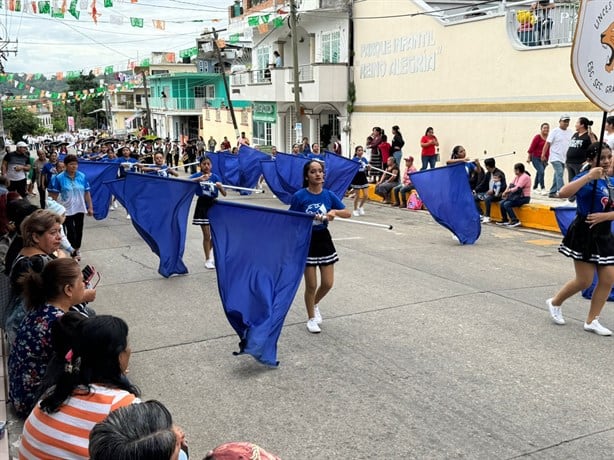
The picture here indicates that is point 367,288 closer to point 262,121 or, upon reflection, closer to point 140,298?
point 140,298

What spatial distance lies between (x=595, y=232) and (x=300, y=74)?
2532 centimetres

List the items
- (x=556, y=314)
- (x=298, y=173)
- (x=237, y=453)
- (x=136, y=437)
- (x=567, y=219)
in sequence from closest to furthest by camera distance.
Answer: (x=237, y=453), (x=136, y=437), (x=556, y=314), (x=567, y=219), (x=298, y=173)

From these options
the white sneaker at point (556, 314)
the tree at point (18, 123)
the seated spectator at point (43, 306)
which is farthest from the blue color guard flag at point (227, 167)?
the tree at point (18, 123)

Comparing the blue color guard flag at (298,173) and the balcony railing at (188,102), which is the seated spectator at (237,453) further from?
the balcony railing at (188,102)

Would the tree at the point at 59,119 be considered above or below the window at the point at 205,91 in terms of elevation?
below

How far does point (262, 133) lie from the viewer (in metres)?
38.7

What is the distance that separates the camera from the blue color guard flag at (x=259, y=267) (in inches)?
221

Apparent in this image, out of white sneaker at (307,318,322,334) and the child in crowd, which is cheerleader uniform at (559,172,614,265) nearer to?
white sneaker at (307,318,322,334)

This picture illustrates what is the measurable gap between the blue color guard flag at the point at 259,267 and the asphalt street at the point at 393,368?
166 mm

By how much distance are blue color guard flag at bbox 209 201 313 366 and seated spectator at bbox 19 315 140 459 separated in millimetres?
2559

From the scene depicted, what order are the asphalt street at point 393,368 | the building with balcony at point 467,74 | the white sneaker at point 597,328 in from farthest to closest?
the building with balcony at point 467,74 < the white sneaker at point 597,328 < the asphalt street at point 393,368

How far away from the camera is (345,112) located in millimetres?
28062

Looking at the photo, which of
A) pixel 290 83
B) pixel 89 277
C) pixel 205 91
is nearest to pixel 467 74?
pixel 290 83

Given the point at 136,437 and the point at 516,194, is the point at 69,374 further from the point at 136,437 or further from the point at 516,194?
the point at 516,194
